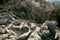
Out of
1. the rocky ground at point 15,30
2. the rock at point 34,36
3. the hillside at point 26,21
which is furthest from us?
the hillside at point 26,21

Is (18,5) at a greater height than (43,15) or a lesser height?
greater

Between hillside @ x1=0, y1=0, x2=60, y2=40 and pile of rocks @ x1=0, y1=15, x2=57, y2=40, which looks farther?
hillside @ x1=0, y1=0, x2=60, y2=40

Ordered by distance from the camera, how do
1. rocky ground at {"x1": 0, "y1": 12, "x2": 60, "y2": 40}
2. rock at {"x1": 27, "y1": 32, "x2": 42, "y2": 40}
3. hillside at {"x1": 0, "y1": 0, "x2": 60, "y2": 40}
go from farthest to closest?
hillside at {"x1": 0, "y1": 0, "x2": 60, "y2": 40} < rocky ground at {"x1": 0, "y1": 12, "x2": 60, "y2": 40} < rock at {"x1": 27, "y1": 32, "x2": 42, "y2": 40}

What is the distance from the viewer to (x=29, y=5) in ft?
106

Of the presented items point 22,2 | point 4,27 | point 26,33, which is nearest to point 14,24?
point 4,27

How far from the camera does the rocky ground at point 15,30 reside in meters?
21.8

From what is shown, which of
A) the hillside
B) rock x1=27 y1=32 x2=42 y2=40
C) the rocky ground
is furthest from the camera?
the hillside

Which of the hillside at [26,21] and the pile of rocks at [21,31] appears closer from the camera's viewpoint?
the pile of rocks at [21,31]

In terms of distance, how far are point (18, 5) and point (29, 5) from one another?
2053mm

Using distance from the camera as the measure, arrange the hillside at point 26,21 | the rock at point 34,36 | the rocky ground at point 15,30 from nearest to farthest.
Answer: the rock at point 34,36, the rocky ground at point 15,30, the hillside at point 26,21

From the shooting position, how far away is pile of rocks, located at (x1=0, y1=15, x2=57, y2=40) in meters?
21.8

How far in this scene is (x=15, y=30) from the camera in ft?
78.7

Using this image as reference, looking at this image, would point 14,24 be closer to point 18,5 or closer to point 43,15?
point 18,5

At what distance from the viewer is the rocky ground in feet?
71.4
